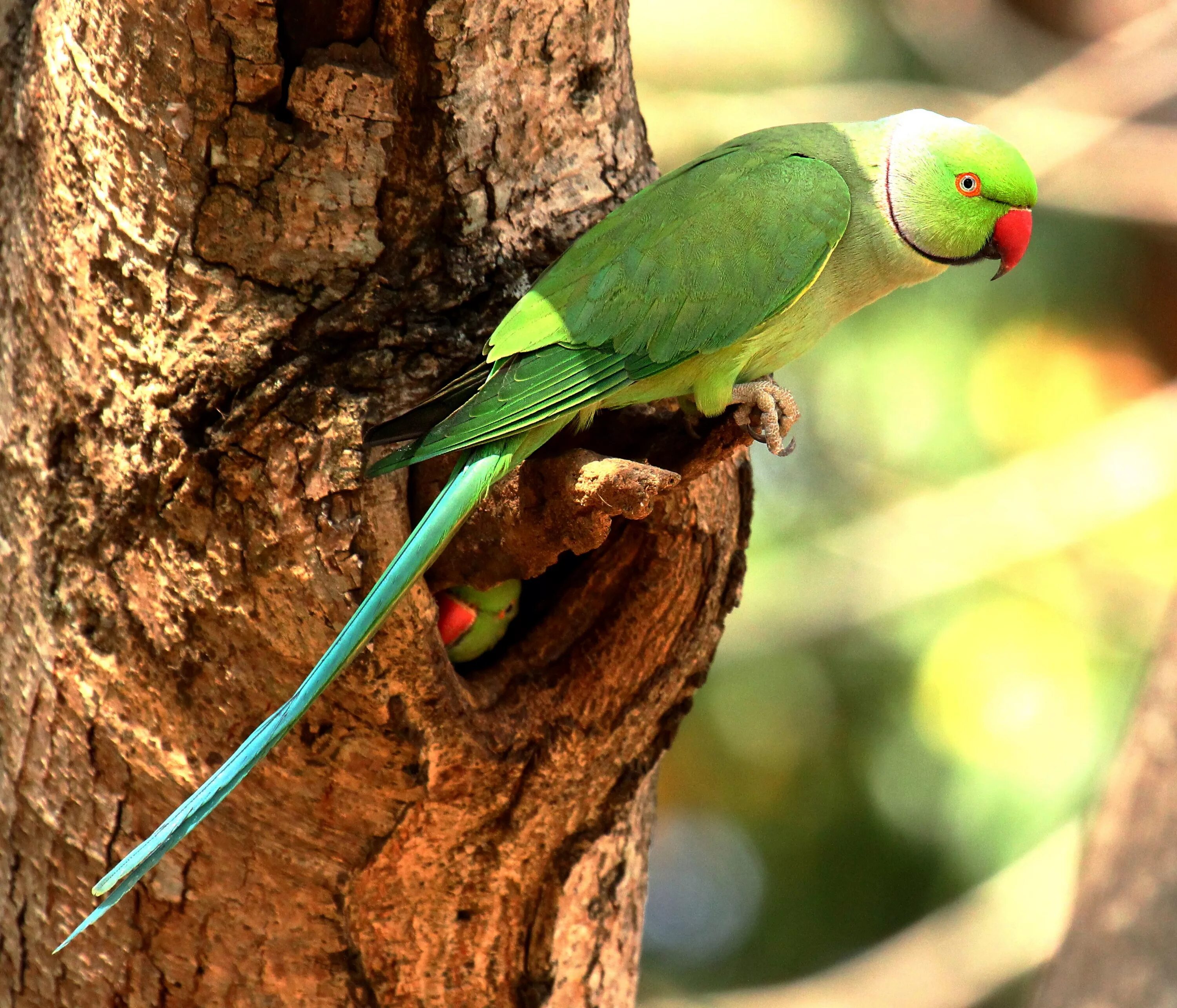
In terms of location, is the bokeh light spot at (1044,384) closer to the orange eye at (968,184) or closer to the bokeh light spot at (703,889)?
the bokeh light spot at (703,889)

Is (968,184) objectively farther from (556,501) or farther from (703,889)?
(703,889)

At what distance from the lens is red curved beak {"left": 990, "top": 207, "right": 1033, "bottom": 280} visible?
2.32 meters

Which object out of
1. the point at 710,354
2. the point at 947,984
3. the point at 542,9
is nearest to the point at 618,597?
the point at 710,354

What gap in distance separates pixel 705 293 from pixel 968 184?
0.63m

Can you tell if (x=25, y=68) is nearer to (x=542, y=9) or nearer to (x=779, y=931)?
(x=542, y=9)

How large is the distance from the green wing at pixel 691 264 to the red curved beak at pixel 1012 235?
0.39 m

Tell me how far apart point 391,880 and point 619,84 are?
133 cm

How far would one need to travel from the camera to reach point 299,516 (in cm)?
176

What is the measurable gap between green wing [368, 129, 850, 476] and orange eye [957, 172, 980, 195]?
0.28 meters

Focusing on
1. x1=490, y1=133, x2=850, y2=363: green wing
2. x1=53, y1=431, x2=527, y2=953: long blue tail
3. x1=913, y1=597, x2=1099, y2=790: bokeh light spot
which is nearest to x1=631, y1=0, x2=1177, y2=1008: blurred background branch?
x1=913, y1=597, x2=1099, y2=790: bokeh light spot

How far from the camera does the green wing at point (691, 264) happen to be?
193 cm

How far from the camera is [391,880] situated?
194 cm

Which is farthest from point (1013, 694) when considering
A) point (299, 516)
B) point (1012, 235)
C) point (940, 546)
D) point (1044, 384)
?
point (299, 516)

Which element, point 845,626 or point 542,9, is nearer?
point 542,9
